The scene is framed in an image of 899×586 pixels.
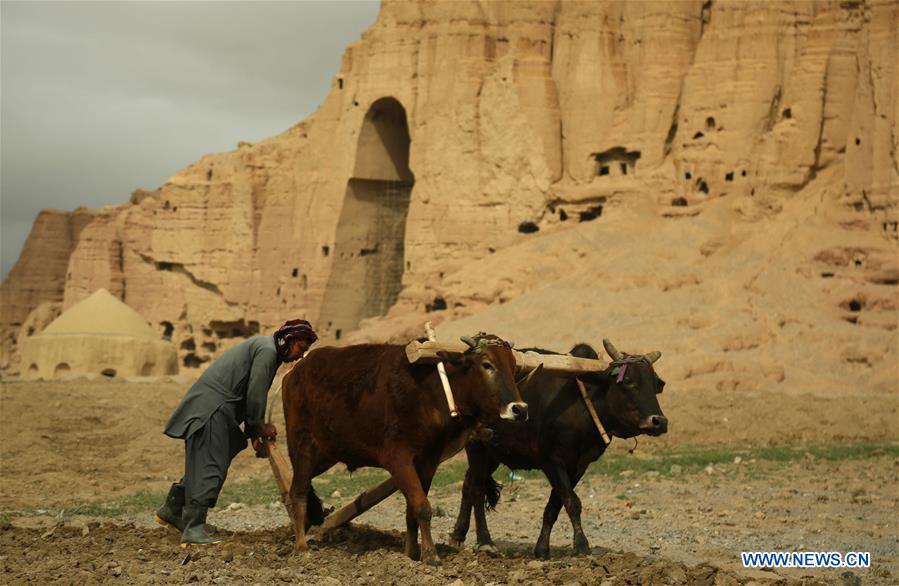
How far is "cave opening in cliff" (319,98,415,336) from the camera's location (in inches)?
2121

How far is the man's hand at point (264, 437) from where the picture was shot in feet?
34.3

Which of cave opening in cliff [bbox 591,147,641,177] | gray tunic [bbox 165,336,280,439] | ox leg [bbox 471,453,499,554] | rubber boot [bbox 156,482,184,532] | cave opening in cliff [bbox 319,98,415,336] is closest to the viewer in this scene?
gray tunic [bbox 165,336,280,439]

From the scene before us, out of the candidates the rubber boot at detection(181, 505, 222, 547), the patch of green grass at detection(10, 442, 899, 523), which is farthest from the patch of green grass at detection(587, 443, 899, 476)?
the rubber boot at detection(181, 505, 222, 547)

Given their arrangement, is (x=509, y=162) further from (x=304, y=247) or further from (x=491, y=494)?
(x=491, y=494)

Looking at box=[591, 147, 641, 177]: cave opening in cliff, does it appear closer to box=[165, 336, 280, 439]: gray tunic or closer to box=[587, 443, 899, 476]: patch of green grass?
box=[587, 443, 899, 476]: patch of green grass

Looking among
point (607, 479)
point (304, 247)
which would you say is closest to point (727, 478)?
point (607, 479)

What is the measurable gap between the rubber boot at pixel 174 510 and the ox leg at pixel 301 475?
0.95 m

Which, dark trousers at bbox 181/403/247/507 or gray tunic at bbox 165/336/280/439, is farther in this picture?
gray tunic at bbox 165/336/280/439

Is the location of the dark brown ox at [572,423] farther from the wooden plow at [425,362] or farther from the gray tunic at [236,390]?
the gray tunic at [236,390]

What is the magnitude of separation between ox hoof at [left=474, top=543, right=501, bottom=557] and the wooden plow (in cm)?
87

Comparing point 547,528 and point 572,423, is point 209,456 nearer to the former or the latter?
point 547,528

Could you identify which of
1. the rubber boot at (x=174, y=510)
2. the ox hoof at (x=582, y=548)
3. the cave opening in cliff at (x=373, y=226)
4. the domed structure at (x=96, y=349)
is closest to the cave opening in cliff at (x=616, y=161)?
the cave opening in cliff at (x=373, y=226)

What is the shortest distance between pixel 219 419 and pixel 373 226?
4476 centimetres

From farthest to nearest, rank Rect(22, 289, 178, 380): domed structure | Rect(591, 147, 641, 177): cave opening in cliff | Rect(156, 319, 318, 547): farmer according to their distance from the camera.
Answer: Rect(22, 289, 178, 380): domed structure
Rect(591, 147, 641, 177): cave opening in cliff
Rect(156, 319, 318, 547): farmer
